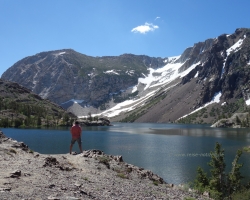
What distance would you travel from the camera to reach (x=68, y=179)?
780 inches

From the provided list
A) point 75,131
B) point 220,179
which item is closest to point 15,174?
point 75,131

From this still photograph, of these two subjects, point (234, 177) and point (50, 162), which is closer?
point (50, 162)

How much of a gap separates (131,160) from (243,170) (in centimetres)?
A: 2395

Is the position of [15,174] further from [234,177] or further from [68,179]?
[234,177]

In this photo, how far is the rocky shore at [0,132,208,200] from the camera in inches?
614

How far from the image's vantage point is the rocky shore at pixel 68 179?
15587mm

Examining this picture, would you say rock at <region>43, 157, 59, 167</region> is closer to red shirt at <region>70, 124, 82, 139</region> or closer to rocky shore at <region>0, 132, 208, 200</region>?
rocky shore at <region>0, 132, 208, 200</region>

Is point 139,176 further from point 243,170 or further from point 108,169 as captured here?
point 243,170

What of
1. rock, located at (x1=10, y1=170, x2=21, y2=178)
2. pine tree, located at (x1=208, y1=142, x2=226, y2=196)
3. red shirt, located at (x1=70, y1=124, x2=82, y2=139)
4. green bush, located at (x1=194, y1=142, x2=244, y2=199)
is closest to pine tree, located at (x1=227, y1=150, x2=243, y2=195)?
green bush, located at (x1=194, y1=142, x2=244, y2=199)

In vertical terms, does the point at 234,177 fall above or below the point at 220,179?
above

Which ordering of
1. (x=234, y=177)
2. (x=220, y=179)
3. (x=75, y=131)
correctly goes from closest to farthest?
(x=75, y=131) < (x=234, y=177) < (x=220, y=179)

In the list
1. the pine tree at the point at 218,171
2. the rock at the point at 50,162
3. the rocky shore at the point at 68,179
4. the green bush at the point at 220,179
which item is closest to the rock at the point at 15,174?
the rocky shore at the point at 68,179

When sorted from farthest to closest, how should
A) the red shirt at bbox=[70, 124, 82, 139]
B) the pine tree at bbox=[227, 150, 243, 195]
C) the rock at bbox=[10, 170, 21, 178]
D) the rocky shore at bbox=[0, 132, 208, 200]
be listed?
the pine tree at bbox=[227, 150, 243, 195], the red shirt at bbox=[70, 124, 82, 139], the rock at bbox=[10, 170, 21, 178], the rocky shore at bbox=[0, 132, 208, 200]

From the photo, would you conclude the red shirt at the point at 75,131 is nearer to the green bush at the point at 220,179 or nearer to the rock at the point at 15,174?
the rock at the point at 15,174
